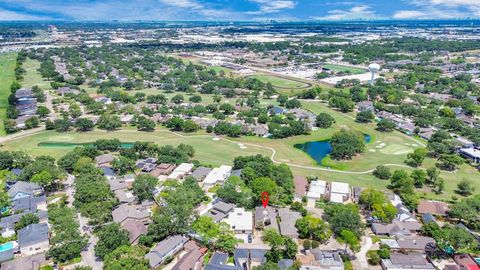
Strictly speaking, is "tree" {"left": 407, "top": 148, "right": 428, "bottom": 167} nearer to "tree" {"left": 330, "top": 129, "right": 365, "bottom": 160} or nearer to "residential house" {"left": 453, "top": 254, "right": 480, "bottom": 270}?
"tree" {"left": 330, "top": 129, "right": 365, "bottom": 160}

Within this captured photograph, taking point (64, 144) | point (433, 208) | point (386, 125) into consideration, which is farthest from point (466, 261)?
point (64, 144)

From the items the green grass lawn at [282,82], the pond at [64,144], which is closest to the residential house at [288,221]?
the pond at [64,144]

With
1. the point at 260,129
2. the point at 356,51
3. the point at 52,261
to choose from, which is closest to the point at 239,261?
the point at 52,261

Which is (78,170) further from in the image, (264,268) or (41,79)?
(41,79)

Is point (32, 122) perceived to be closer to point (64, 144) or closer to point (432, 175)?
point (64, 144)

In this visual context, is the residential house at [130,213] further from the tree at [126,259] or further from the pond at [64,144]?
the pond at [64,144]
